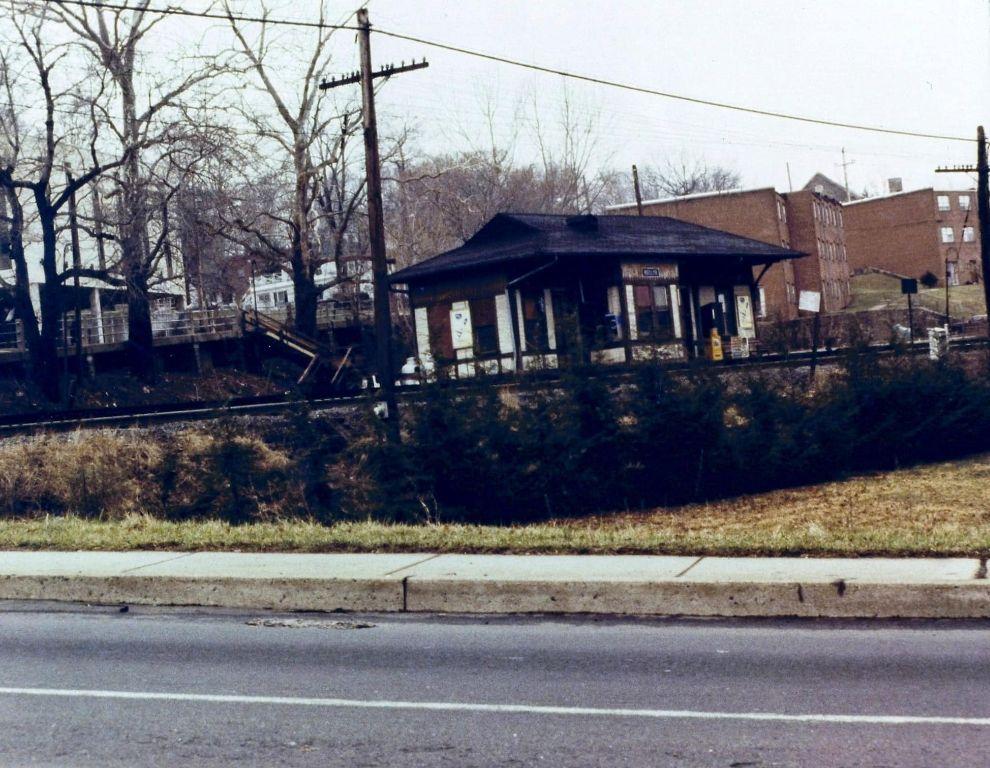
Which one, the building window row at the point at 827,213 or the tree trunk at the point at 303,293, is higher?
the building window row at the point at 827,213

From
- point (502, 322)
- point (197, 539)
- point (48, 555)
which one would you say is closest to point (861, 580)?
point (197, 539)

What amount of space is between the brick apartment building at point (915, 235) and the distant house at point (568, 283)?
176 feet

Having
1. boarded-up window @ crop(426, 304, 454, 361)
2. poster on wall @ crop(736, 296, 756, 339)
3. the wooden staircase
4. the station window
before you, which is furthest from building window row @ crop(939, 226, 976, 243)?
boarded-up window @ crop(426, 304, 454, 361)

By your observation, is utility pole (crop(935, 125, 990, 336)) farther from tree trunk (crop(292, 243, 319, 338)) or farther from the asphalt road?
the asphalt road

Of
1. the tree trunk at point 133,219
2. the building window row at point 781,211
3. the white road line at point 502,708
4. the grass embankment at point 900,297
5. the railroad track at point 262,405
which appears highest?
the building window row at point 781,211

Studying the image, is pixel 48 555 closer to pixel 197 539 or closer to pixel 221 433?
pixel 197 539

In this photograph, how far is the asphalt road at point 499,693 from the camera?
570 cm

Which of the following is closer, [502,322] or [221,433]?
[221,433]

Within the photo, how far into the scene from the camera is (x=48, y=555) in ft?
38.9

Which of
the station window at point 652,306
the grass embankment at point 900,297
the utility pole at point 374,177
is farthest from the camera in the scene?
the grass embankment at point 900,297

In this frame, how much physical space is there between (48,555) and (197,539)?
1.46 m

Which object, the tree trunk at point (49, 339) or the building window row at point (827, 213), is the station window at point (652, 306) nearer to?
the tree trunk at point (49, 339)

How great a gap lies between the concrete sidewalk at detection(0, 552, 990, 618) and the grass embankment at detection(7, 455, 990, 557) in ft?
1.20

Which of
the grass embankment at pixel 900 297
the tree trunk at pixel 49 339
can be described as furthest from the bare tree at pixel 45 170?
the grass embankment at pixel 900 297
